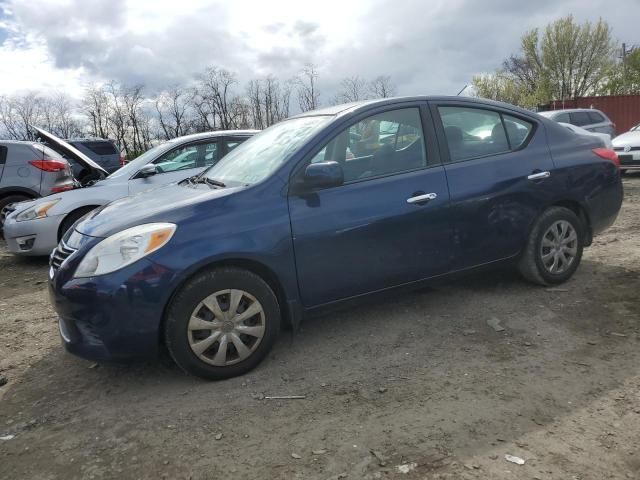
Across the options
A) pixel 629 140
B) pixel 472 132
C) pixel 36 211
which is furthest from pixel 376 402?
pixel 629 140

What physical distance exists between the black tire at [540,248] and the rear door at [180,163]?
4.15 metres

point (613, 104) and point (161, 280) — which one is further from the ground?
point (613, 104)

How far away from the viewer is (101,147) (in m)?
15.5

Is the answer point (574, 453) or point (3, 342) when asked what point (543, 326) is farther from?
point (3, 342)

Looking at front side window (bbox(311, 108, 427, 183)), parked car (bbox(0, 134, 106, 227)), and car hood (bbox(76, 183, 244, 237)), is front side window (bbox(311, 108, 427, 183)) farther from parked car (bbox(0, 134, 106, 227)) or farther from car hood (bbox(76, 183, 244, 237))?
parked car (bbox(0, 134, 106, 227))

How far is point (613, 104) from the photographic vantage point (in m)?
28.1

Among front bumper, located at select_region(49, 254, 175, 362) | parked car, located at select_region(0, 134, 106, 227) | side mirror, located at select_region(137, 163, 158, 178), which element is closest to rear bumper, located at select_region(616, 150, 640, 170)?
side mirror, located at select_region(137, 163, 158, 178)

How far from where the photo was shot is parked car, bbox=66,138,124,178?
49.1ft

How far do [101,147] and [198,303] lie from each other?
46.1 ft

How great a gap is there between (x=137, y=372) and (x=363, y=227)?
177cm

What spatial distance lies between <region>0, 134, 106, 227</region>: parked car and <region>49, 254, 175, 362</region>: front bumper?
568cm

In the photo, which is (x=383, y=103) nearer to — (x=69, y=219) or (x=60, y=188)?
(x=69, y=219)

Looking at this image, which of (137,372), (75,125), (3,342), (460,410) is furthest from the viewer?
(75,125)

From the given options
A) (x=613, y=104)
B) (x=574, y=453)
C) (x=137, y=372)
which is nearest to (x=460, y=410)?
(x=574, y=453)
